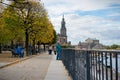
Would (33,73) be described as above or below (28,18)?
A: below

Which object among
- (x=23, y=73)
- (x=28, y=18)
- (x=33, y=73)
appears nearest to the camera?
(x=23, y=73)

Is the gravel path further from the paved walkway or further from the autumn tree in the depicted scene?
the autumn tree

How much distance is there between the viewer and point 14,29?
61.7m

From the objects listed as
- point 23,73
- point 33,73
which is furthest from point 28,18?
point 23,73

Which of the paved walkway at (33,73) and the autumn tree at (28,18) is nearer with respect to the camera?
the paved walkway at (33,73)

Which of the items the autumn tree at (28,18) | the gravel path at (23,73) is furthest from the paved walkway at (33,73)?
the autumn tree at (28,18)

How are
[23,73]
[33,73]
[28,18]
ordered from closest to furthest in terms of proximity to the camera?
[23,73] → [33,73] → [28,18]

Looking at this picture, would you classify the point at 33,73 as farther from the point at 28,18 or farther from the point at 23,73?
the point at 28,18

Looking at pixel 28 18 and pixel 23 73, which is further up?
pixel 28 18

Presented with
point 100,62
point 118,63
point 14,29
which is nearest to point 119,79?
point 118,63

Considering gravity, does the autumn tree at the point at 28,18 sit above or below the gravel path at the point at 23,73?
above

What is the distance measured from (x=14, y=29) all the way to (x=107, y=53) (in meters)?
55.9

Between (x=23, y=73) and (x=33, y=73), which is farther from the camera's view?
(x=33, y=73)

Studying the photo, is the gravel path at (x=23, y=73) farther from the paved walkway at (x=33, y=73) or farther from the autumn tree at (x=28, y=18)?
the autumn tree at (x=28, y=18)
